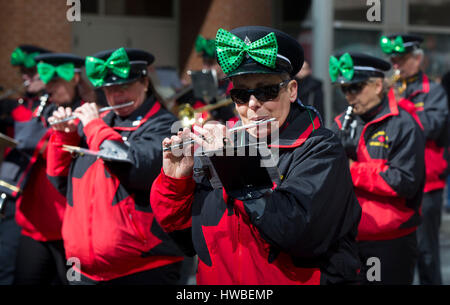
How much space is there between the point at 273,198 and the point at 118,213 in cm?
164

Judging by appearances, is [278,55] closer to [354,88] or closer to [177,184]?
[177,184]

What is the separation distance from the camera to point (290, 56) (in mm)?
2699

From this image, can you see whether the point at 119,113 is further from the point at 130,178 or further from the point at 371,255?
the point at 371,255

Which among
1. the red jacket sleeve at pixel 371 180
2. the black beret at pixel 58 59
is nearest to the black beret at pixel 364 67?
the red jacket sleeve at pixel 371 180

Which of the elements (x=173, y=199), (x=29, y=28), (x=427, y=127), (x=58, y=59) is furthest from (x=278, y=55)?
(x=29, y=28)

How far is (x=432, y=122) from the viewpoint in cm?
603

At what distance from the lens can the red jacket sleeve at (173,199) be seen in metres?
2.70

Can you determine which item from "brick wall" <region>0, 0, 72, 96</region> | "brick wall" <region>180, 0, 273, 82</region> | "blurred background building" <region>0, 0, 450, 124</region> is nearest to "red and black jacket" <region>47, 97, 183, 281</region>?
"brick wall" <region>180, 0, 273, 82</region>

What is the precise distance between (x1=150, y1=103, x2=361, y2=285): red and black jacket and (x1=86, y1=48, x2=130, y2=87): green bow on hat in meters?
1.45

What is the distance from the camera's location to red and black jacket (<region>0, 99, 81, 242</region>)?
501 cm

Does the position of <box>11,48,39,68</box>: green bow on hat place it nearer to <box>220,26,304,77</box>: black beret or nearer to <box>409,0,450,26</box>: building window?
<box>220,26,304,77</box>: black beret

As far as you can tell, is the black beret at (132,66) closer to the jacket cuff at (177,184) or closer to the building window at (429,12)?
the jacket cuff at (177,184)

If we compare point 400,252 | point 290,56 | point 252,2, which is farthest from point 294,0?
point 290,56
